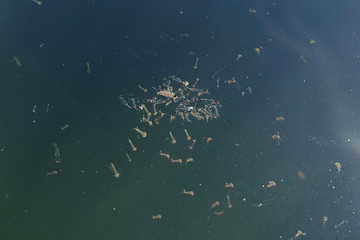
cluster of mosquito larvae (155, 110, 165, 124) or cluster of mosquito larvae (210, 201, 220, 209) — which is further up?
cluster of mosquito larvae (155, 110, 165, 124)

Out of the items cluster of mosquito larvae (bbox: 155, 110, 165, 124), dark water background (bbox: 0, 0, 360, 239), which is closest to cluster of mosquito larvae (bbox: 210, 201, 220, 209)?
dark water background (bbox: 0, 0, 360, 239)

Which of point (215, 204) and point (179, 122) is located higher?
point (179, 122)

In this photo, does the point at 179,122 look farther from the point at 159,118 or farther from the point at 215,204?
the point at 215,204

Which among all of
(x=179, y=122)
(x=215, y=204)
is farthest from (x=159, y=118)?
(x=215, y=204)

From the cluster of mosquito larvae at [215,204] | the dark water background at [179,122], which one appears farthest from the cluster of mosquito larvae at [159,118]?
the cluster of mosquito larvae at [215,204]

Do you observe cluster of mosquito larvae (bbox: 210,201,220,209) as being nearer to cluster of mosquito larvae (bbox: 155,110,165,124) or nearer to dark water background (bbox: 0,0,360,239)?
dark water background (bbox: 0,0,360,239)

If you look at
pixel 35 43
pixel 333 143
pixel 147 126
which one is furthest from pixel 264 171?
pixel 35 43

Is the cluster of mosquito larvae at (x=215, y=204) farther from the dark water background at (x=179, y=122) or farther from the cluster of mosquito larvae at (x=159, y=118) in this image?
the cluster of mosquito larvae at (x=159, y=118)

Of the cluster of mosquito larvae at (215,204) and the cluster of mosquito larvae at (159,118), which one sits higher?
the cluster of mosquito larvae at (159,118)
